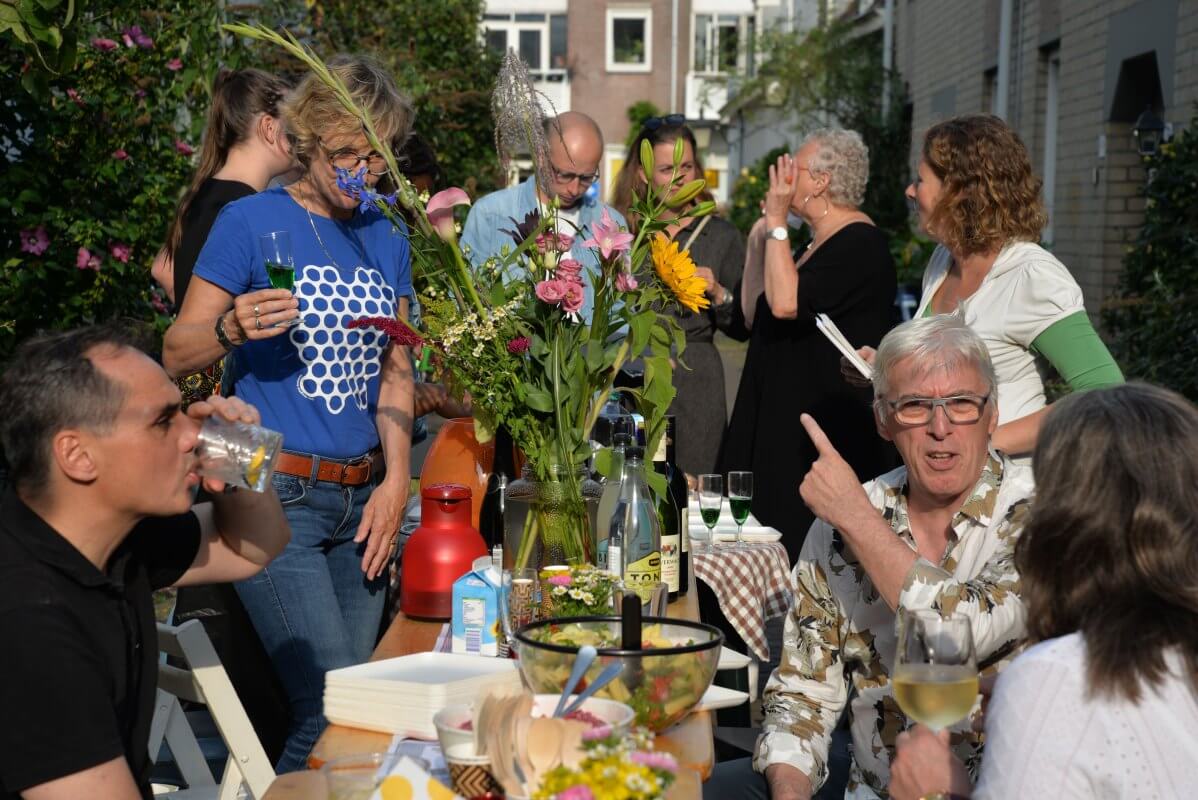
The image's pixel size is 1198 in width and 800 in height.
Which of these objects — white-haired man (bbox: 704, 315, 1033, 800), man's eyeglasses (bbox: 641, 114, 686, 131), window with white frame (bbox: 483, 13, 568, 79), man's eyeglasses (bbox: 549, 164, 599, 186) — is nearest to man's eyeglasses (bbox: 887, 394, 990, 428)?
white-haired man (bbox: 704, 315, 1033, 800)

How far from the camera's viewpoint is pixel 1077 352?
376cm

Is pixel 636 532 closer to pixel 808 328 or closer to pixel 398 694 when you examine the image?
pixel 398 694

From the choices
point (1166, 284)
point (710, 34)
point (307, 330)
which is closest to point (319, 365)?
point (307, 330)

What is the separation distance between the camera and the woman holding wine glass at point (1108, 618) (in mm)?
1851

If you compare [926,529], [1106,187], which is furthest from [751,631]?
[1106,187]

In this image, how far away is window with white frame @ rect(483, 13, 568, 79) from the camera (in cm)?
3891

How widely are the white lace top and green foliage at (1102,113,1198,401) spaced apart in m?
5.72

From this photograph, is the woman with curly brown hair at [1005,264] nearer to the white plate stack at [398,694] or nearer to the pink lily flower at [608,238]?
the pink lily flower at [608,238]

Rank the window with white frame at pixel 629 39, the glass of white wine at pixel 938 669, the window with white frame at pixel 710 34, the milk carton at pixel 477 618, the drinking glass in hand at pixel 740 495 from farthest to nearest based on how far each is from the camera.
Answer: the window with white frame at pixel 710 34 → the window with white frame at pixel 629 39 → the drinking glass in hand at pixel 740 495 → the milk carton at pixel 477 618 → the glass of white wine at pixel 938 669

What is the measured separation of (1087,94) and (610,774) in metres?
10.7

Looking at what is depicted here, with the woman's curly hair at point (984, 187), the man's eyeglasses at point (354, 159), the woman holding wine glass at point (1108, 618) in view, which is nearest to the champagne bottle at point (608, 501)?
the man's eyeglasses at point (354, 159)

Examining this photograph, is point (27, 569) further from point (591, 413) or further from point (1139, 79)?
point (1139, 79)

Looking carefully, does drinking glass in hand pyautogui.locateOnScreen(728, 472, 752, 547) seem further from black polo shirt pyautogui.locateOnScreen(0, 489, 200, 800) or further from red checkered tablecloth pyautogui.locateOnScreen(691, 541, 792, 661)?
black polo shirt pyautogui.locateOnScreen(0, 489, 200, 800)

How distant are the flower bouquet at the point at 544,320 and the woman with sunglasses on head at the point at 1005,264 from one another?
116 cm
